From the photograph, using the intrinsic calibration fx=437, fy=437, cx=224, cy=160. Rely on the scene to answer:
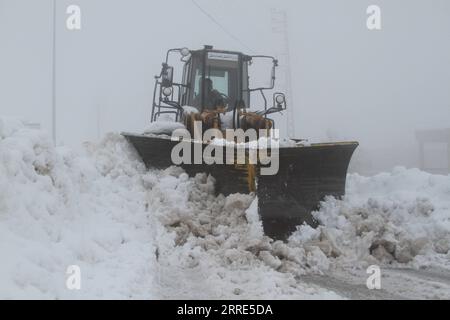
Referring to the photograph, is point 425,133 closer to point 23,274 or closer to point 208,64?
point 208,64

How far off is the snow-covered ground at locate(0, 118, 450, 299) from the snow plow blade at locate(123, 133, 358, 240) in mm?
Result: 171

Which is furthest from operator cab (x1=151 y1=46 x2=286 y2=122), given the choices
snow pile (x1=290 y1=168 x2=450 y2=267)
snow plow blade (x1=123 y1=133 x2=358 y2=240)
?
snow pile (x1=290 y1=168 x2=450 y2=267)

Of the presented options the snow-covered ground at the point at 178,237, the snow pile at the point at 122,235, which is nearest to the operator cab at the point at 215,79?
the snow-covered ground at the point at 178,237

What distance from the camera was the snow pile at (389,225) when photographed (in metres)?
5.41

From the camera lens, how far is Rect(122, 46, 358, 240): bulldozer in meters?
5.61

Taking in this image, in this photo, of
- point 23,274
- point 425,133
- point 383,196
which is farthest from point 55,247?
point 425,133

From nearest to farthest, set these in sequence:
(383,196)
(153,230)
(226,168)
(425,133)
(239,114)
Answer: (153,230)
(226,168)
(383,196)
(239,114)
(425,133)

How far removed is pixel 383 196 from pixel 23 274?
18.0 ft

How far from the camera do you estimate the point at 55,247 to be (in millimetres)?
3963

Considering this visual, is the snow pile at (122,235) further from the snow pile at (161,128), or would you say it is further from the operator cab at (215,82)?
the operator cab at (215,82)

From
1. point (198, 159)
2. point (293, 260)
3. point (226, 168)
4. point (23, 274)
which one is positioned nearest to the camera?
point (23, 274)

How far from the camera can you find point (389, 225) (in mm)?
5781

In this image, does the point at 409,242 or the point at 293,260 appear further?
the point at 409,242

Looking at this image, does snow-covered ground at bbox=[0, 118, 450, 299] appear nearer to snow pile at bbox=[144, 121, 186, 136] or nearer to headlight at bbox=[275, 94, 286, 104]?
snow pile at bbox=[144, 121, 186, 136]
